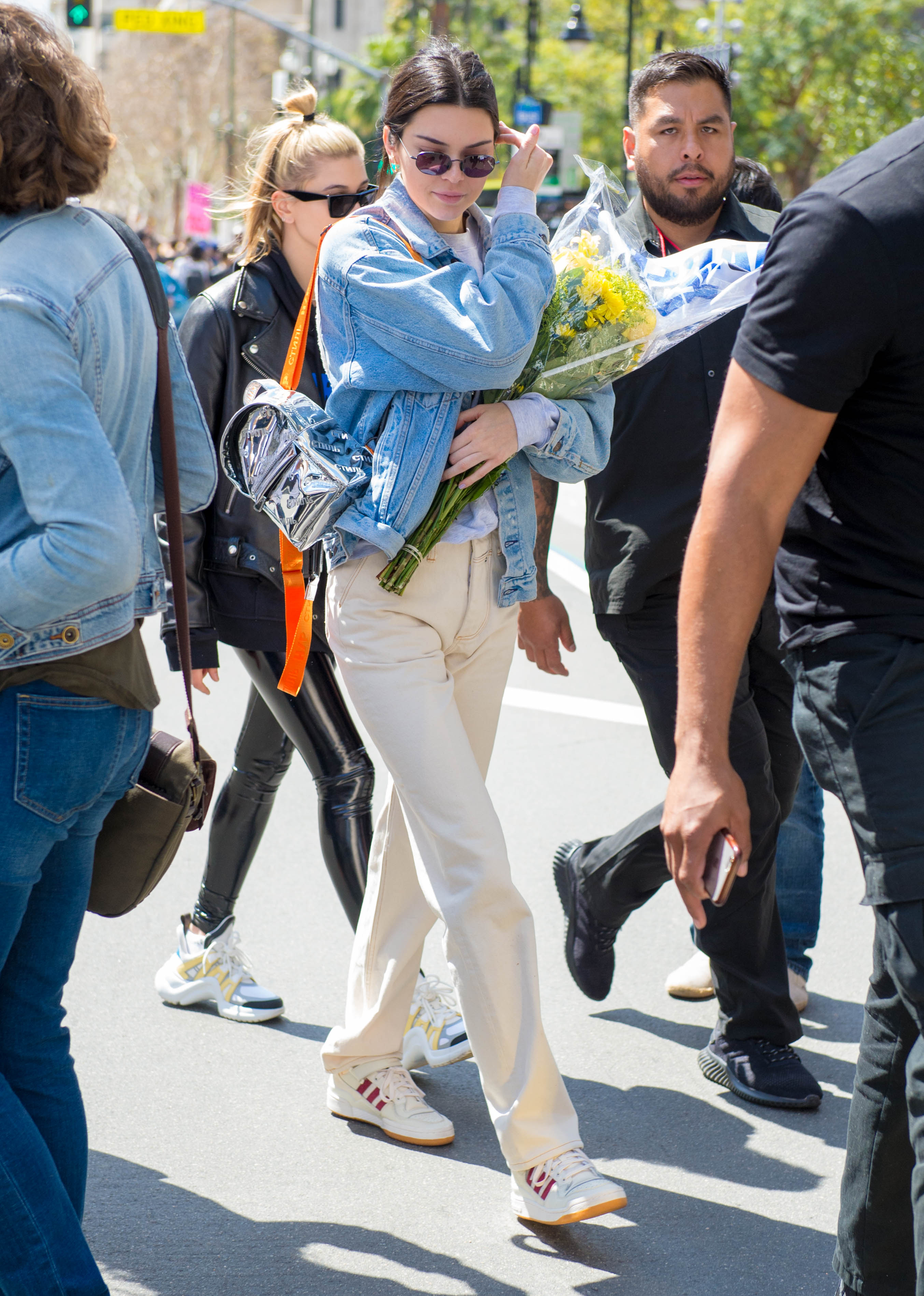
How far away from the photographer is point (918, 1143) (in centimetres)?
212

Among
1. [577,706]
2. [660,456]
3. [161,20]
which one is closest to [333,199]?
[660,456]

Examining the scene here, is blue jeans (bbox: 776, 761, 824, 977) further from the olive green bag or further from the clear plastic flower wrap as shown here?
the olive green bag

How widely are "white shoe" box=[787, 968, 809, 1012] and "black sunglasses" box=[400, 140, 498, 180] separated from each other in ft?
7.57

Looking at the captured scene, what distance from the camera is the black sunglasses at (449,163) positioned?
9.86 feet

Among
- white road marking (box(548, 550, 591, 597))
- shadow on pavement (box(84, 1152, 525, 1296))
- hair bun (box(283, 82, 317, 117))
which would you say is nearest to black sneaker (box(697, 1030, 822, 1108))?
shadow on pavement (box(84, 1152, 525, 1296))

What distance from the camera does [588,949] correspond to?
4.04 meters

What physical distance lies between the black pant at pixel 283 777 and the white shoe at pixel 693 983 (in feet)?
3.11

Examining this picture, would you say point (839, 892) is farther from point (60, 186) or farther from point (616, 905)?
point (60, 186)

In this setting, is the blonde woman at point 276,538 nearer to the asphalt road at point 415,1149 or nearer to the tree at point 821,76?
the asphalt road at point 415,1149

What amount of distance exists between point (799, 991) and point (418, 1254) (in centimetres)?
157

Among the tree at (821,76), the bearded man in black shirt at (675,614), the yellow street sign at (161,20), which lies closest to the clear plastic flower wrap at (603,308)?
the bearded man in black shirt at (675,614)

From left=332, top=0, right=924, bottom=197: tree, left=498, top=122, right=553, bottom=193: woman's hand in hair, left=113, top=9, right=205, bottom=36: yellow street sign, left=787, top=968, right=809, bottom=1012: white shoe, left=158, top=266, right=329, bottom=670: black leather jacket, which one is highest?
left=498, top=122, right=553, bottom=193: woman's hand in hair

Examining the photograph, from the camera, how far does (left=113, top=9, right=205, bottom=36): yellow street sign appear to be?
22531 millimetres

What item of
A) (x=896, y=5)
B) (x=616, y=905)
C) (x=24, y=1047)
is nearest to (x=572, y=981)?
(x=616, y=905)
